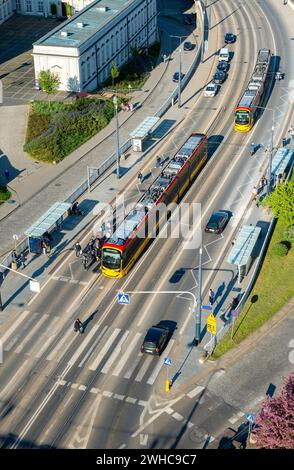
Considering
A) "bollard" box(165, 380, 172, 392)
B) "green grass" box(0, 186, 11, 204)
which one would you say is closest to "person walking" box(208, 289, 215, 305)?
"bollard" box(165, 380, 172, 392)

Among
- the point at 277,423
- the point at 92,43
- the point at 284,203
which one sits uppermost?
the point at 92,43

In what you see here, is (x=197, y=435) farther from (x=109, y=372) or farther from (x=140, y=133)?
(x=140, y=133)

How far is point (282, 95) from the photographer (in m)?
109

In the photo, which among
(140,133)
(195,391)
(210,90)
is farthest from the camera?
(210,90)

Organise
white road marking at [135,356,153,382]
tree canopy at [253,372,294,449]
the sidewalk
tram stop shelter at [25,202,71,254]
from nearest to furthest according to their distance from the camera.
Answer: tree canopy at [253,372,294,449], white road marking at [135,356,153,382], tram stop shelter at [25,202,71,254], the sidewalk

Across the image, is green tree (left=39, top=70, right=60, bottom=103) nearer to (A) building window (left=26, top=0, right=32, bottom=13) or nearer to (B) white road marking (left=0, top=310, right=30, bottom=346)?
(A) building window (left=26, top=0, right=32, bottom=13)

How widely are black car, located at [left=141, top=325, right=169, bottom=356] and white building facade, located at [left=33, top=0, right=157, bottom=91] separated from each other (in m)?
57.0

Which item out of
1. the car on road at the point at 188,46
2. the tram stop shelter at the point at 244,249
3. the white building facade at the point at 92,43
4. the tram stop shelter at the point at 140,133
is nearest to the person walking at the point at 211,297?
the tram stop shelter at the point at 244,249

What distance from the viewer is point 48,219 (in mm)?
73312

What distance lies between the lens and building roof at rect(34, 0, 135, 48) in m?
105

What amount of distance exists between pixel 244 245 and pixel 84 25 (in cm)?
5779

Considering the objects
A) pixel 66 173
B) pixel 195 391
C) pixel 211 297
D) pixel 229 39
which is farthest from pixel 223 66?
pixel 195 391

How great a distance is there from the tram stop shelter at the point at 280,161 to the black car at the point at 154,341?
32566 millimetres
